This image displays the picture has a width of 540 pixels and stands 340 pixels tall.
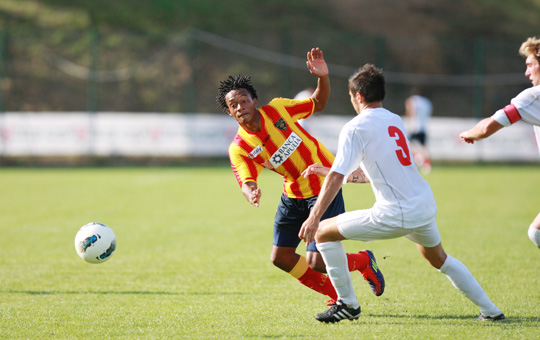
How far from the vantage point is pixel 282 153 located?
524 centimetres

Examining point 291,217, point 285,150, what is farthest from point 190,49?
point 291,217

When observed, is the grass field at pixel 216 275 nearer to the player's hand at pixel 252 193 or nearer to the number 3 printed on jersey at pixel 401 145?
the player's hand at pixel 252 193

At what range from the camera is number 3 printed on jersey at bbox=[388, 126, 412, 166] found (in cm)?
427

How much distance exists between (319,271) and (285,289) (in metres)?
0.99

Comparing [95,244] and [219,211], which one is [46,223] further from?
[95,244]

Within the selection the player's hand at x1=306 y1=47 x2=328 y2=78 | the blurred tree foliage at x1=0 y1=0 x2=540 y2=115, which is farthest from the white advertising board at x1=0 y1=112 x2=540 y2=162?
the player's hand at x1=306 y1=47 x2=328 y2=78

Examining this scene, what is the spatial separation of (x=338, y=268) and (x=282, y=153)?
1181mm

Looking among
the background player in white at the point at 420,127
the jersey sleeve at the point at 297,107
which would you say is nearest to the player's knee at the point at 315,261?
the jersey sleeve at the point at 297,107

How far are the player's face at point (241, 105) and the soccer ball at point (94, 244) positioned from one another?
1.77 meters

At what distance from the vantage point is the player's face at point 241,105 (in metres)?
5.21

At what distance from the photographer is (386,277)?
652 centimetres

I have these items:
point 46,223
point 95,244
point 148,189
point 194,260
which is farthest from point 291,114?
point 148,189

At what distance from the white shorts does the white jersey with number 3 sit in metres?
0.05

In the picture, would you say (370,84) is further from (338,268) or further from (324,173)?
(338,268)
